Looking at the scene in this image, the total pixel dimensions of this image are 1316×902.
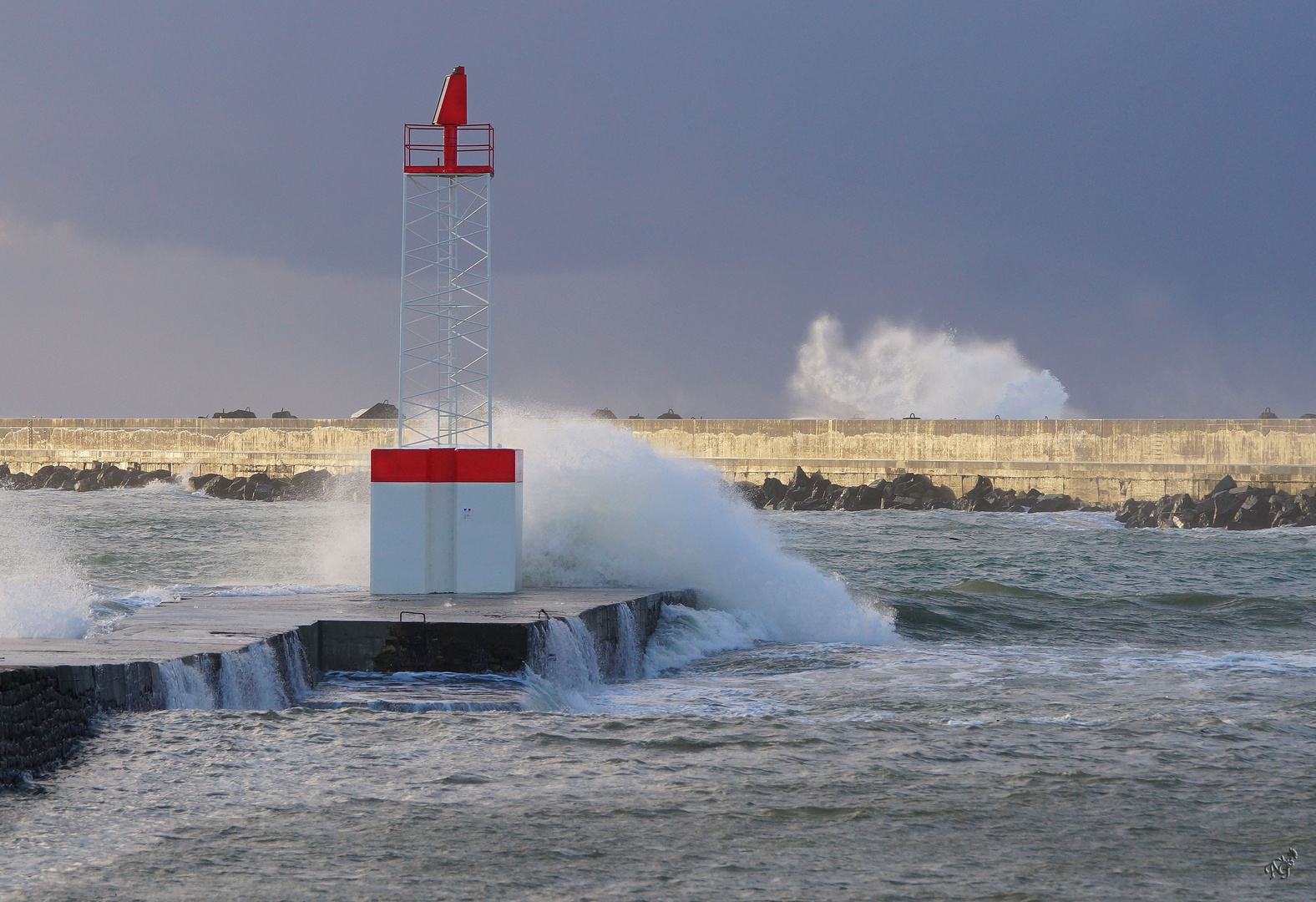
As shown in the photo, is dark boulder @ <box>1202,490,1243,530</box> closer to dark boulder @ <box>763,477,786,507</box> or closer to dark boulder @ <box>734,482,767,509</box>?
dark boulder @ <box>763,477,786,507</box>

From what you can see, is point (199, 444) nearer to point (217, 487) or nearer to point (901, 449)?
point (217, 487)

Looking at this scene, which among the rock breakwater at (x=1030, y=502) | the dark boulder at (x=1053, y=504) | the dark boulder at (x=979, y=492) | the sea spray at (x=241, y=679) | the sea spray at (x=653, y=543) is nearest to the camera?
the sea spray at (x=241, y=679)

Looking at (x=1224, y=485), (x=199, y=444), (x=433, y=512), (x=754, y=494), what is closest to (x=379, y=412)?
(x=199, y=444)

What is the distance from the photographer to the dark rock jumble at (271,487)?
3941 centimetres

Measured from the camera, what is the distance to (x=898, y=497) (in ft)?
109

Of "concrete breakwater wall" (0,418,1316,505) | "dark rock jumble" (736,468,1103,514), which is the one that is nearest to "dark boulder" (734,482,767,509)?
"dark rock jumble" (736,468,1103,514)

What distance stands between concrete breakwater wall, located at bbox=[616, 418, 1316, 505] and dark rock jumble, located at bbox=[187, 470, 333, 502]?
357 inches

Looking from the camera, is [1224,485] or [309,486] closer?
[1224,485]

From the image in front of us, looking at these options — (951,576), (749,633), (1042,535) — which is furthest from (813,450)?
(749,633)

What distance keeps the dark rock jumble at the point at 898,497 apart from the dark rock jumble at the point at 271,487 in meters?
13.1

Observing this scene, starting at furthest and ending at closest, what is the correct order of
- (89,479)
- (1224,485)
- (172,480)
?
(172,480) → (89,479) → (1224,485)

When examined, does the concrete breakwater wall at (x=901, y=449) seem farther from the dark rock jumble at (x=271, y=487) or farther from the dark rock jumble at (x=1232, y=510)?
the dark rock jumble at (x=271, y=487)
